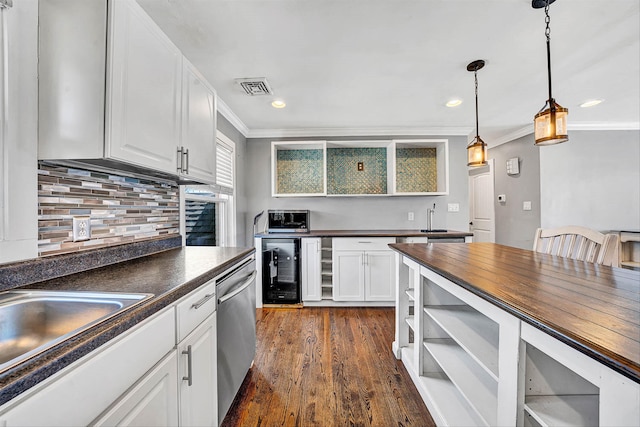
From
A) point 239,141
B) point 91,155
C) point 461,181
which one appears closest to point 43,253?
point 91,155

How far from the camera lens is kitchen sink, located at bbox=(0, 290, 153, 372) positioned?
854mm

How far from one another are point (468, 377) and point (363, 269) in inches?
71.9

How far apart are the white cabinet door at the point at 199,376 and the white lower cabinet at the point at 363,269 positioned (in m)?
2.01

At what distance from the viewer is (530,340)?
0.79m

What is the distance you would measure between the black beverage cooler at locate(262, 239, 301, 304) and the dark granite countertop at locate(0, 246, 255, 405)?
1265 millimetres

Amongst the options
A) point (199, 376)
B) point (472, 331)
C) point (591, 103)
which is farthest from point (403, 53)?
point (591, 103)

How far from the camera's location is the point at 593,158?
3.80m

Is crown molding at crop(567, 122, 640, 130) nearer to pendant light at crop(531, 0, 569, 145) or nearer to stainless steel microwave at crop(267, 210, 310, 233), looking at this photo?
pendant light at crop(531, 0, 569, 145)

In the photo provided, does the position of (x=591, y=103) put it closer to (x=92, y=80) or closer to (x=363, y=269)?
(x=363, y=269)

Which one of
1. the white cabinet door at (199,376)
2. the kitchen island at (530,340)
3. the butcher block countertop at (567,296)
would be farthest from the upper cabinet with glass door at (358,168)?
the white cabinet door at (199,376)

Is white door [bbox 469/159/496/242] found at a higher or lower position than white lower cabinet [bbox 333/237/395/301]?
higher

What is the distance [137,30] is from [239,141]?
7.44 ft

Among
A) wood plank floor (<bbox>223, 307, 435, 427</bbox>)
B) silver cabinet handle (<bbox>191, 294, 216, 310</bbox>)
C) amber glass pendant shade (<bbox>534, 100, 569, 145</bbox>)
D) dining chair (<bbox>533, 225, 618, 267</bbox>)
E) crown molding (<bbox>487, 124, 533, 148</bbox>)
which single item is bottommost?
wood plank floor (<bbox>223, 307, 435, 427</bbox>)

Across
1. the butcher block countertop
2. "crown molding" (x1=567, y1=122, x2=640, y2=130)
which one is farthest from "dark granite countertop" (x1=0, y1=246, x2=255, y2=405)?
"crown molding" (x1=567, y1=122, x2=640, y2=130)
